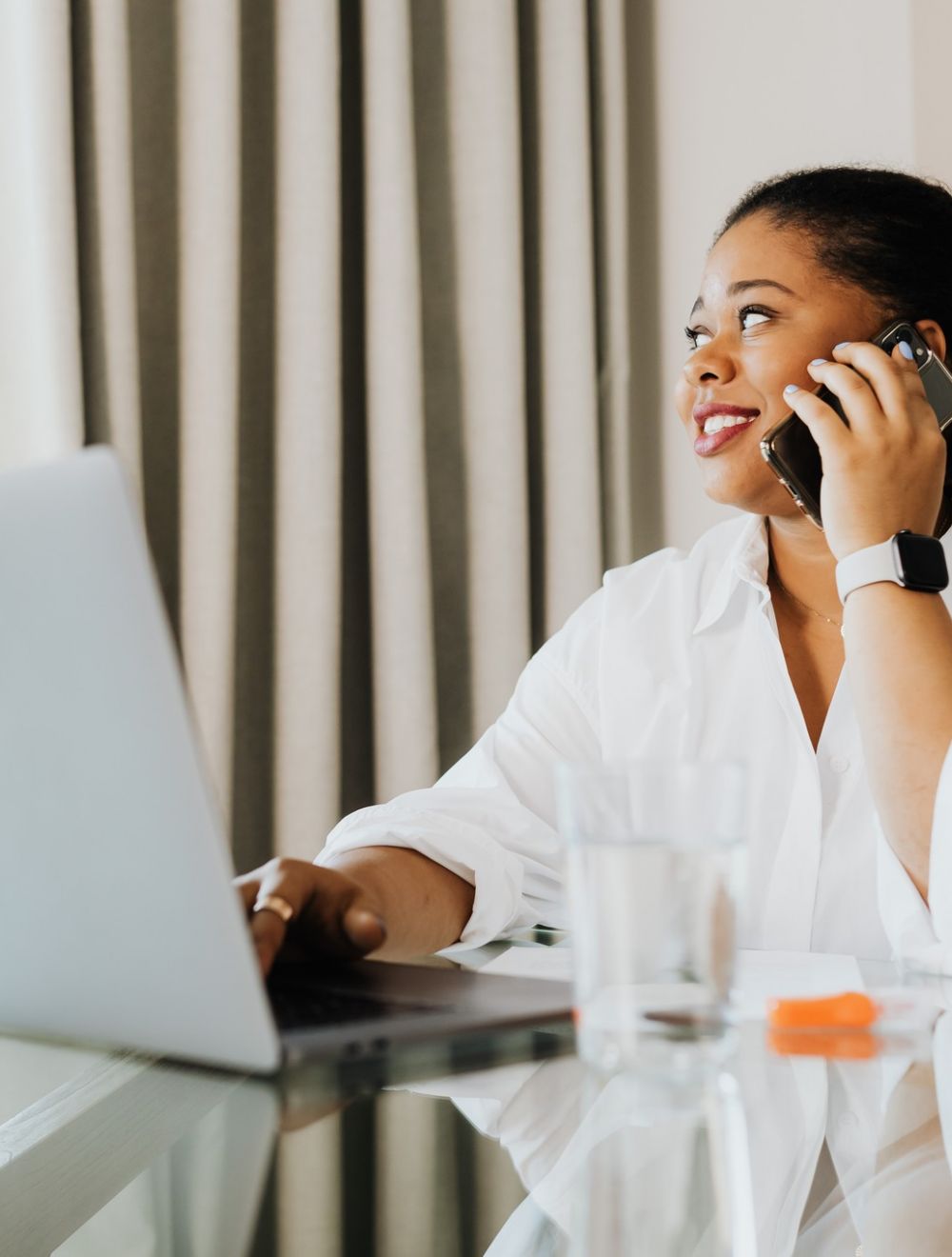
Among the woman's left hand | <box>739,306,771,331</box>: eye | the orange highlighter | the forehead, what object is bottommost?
the orange highlighter

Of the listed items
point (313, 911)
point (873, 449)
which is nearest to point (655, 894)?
point (313, 911)

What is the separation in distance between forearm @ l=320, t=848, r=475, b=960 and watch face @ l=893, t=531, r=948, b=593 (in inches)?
17.8

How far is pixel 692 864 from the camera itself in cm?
54

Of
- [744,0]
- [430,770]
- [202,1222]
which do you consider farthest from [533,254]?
[202,1222]

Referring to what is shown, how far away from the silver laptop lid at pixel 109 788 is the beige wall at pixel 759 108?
160 centimetres

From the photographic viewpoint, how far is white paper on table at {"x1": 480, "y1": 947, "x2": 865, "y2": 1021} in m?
0.75

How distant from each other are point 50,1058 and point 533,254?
1.77 metres

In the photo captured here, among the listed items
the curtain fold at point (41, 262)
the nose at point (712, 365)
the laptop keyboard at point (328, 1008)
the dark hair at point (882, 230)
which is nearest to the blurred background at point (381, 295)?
the curtain fold at point (41, 262)

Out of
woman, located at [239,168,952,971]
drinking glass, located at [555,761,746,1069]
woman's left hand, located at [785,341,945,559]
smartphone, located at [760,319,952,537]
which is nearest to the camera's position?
drinking glass, located at [555,761,746,1069]

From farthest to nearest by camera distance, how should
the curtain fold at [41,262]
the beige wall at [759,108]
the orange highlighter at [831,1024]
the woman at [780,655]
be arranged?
the beige wall at [759,108] → the curtain fold at [41,262] → the woman at [780,655] → the orange highlighter at [831,1024]

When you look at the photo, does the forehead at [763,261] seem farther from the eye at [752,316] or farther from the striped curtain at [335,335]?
the striped curtain at [335,335]

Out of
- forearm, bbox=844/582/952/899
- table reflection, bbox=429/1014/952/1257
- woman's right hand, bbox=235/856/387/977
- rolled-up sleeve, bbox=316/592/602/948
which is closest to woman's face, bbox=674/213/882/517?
rolled-up sleeve, bbox=316/592/602/948

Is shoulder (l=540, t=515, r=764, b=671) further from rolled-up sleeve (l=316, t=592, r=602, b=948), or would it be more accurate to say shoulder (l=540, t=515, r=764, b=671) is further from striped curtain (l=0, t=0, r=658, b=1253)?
striped curtain (l=0, t=0, r=658, b=1253)

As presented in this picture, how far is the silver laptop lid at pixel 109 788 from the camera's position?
51 centimetres
